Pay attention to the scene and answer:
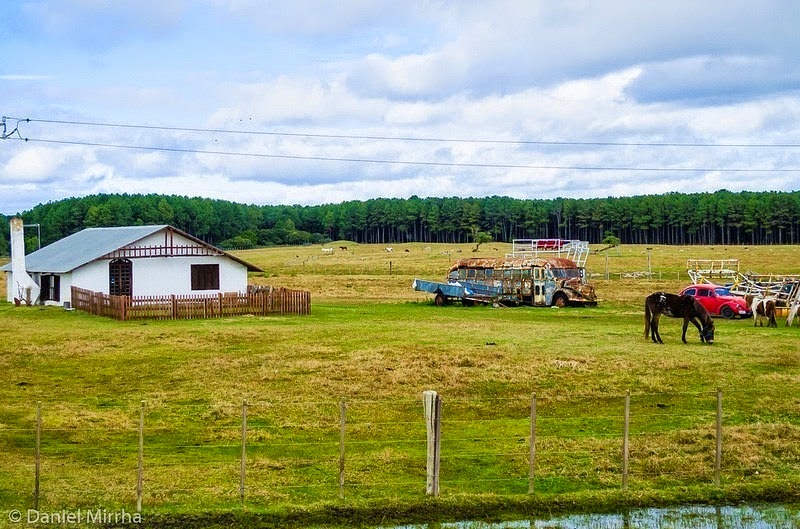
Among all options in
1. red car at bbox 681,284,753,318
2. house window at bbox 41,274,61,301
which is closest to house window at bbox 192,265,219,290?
house window at bbox 41,274,61,301

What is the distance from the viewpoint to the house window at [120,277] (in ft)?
156

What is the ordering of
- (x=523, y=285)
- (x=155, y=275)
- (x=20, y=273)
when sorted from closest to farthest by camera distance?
(x=155, y=275)
(x=523, y=285)
(x=20, y=273)

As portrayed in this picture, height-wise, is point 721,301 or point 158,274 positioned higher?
point 158,274

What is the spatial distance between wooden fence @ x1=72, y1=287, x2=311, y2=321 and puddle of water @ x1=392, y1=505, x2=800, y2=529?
103 ft

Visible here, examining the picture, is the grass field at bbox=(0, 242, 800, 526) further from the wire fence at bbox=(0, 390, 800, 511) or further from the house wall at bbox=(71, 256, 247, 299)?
the house wall at bbox=(71, 256, 247, 299)

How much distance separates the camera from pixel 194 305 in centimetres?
4231

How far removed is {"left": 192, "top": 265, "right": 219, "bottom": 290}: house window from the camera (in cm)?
4912

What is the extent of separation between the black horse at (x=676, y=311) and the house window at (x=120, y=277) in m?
28.8

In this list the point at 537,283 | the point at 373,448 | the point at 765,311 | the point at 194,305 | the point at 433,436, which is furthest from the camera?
the point at 537,283

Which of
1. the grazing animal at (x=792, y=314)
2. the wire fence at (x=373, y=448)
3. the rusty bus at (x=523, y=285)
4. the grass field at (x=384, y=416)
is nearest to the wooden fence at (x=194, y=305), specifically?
the grass field at (x=384, y=416)

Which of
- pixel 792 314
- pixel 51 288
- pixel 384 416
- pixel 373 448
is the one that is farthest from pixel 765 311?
pixel 51 288

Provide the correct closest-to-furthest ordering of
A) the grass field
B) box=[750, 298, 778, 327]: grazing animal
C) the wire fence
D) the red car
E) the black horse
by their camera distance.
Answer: the grass field, the wire fence, the black horse, box=[750, 298, 778, 327]: grazing animal, the red car

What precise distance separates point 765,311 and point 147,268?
3122 cm

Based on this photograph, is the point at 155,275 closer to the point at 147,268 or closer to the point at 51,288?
the point at 147,268
